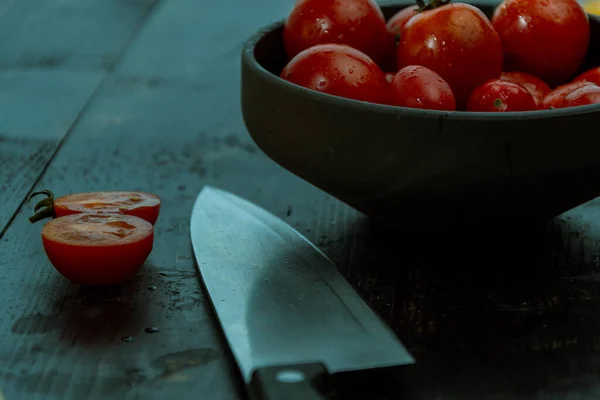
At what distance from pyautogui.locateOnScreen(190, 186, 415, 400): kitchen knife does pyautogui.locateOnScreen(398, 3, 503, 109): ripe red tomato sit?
22 cm

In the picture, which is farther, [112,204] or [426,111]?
[112,204]

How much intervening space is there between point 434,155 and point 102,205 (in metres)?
0.35

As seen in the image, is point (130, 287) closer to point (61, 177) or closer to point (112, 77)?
point (61, 177)

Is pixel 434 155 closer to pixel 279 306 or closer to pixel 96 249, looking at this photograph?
pixel 279 306

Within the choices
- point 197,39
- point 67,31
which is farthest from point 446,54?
point 67,31

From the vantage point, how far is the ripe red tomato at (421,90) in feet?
3.01

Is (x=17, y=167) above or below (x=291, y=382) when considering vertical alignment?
below

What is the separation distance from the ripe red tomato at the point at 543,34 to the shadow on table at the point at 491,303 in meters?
0.17

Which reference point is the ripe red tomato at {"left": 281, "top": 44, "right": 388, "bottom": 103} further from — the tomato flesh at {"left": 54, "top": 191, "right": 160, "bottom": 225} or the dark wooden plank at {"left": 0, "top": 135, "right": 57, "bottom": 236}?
the dark wooden plank at {"left": 0, "top": 135, "right": 57, "bottom": 236}

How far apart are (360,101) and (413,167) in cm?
7

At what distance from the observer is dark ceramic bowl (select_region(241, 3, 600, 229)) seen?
852mm

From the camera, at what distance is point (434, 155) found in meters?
0.86

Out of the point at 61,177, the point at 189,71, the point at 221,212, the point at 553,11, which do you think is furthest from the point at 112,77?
the point at 553,11

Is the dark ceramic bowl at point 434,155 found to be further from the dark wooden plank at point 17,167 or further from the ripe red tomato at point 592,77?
the dark wooden plank at point 17,167
